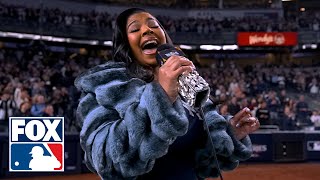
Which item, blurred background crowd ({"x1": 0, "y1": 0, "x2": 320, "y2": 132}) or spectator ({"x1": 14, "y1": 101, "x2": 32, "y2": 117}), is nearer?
spectator ({"x1": 14, "y1": 101, "x2": 32, "y2": 117})

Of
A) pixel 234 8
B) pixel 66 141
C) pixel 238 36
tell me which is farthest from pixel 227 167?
pixel 234 8

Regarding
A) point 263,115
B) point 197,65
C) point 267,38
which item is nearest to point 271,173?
point 263,115

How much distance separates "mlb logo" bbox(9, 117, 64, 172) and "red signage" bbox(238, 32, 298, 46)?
67.7ft

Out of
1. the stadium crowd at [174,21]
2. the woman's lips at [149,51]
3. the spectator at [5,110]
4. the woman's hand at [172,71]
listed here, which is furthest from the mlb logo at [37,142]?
the stadium crowd at [174,21]

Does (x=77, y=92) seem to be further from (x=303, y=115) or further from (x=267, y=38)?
(x=267, y=38)

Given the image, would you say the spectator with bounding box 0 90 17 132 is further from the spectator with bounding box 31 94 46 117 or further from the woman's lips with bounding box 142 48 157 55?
the woman's lips with bounding box 142 48 157 55

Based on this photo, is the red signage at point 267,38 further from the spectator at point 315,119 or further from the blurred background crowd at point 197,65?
the spectator at point 315,119

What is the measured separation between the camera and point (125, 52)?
5.78ft

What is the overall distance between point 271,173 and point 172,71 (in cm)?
938

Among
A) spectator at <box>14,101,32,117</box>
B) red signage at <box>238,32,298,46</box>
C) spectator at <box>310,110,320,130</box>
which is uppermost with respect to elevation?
red signage at <box>238,32,298,46</box>

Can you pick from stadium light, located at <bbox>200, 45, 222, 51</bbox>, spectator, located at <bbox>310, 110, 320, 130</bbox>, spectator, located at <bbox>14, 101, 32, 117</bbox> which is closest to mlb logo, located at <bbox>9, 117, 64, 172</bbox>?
spectator, located at <bbox>14, 101, 32, 117</bbox>

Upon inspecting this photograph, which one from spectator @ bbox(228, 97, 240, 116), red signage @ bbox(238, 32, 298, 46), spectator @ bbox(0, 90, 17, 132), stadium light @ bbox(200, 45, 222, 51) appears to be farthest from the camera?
stadium light @ bbox(200, 45, 222, 51)

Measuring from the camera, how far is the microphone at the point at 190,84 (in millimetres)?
1376

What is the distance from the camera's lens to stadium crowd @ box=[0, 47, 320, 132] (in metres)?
9.73
